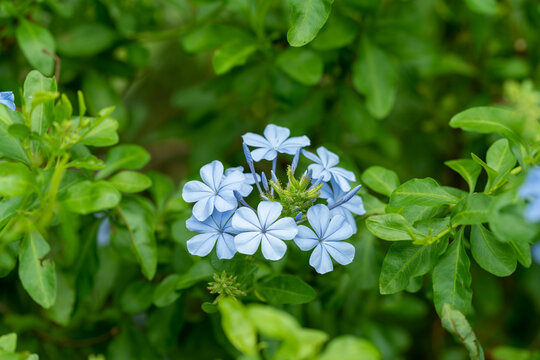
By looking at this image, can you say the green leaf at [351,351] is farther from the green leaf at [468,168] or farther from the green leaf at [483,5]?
the green leaf at [483,5]

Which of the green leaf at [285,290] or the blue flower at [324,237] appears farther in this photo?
the green leaf at [285,290]

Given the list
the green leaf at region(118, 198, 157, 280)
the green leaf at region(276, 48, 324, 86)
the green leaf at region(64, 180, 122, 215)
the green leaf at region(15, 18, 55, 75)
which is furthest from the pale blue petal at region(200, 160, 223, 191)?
the green leaf at region(15, 18, 55, 75)

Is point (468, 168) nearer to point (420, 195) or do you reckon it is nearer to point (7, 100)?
point (420, 195)

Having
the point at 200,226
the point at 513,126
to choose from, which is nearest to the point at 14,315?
the point at 200,226

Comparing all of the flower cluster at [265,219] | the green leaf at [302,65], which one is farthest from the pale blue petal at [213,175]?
the green leaf at [302,65]

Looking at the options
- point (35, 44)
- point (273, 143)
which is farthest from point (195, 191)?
point (35, 44)
